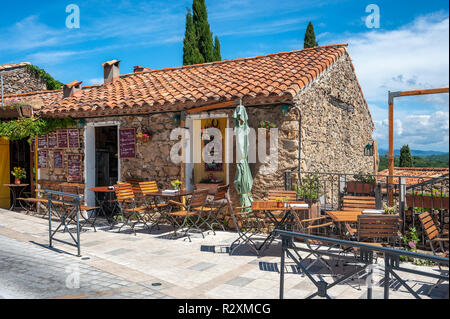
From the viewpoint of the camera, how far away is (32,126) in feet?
33.2

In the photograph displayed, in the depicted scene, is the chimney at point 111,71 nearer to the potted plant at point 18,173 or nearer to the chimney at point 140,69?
the chimney at point 140,69

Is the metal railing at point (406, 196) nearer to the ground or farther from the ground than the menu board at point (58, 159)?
nearer to the ground

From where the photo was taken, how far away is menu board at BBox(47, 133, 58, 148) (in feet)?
33.4

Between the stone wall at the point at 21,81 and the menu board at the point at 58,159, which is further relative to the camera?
the stone wall at the point at 21,81

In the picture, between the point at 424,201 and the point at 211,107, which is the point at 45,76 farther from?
the point at 424,201

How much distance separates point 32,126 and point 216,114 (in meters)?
5.38

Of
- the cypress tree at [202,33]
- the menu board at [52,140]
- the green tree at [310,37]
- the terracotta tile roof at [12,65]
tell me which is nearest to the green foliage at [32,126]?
the menu board at [52,140]

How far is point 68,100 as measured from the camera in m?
10.5

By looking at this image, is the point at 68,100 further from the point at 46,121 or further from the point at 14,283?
the point at 14,283

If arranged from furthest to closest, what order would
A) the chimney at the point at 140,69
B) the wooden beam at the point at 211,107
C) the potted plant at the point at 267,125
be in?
1. the chimney at the point at 140,69
2. the wooden beam at the point at 211,107
3. the potted plant at the point at 267,125

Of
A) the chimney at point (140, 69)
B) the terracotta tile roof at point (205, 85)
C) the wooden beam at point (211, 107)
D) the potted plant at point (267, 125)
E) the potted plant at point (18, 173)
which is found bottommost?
the potted plant at point (18, 173)

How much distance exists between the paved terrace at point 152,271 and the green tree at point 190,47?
47.7 feet

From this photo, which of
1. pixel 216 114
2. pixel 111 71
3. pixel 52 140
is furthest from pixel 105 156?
pixel 216 114

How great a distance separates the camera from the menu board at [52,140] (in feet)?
33.4
